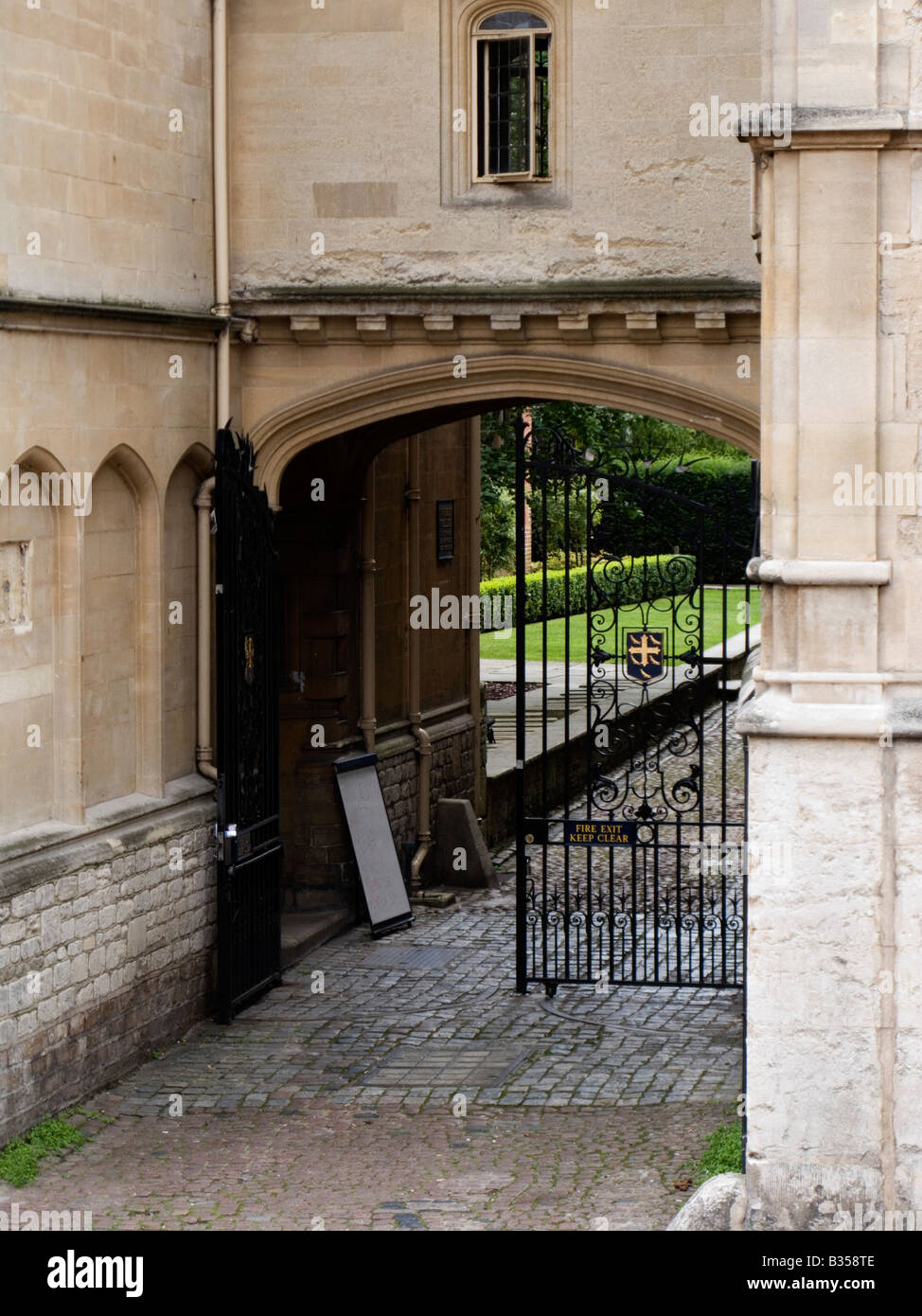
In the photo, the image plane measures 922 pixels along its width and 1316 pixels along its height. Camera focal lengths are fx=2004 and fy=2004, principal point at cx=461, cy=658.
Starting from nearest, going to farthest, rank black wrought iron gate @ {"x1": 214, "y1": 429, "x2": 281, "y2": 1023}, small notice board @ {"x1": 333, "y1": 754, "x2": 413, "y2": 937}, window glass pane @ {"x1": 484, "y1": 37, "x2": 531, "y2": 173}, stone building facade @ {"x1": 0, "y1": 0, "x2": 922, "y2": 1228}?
stone building facade @ {"x1": 0, "y1": 0, "x2": 922, "y2": 1228} → black wrought iron gate @ {"x1": 214, "y1": 429, "x2": 281, "y2": 1023} → window glass pane @ {"x1": 484, "y1": 37, "x2": 531, "y2": 173} → small notice board @ {"x1": 333, "y1": 754, "x2": 413, "y2": 937}

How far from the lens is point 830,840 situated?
714 cm

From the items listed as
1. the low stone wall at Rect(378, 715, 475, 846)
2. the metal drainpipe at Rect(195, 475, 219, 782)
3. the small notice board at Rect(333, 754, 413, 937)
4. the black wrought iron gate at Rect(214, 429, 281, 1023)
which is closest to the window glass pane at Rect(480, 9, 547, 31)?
the black wrought iron gate at Rect(214, 429, 281, 1023)

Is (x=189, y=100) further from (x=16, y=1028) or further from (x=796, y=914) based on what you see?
(x=796, y=914)

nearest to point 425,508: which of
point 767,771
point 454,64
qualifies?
point 454,64

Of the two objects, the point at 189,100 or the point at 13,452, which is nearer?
the point at 13,452

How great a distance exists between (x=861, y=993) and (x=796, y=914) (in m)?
0.36

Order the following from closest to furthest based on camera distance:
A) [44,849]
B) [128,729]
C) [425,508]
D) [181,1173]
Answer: [181,1173] → [44,849] → [128,729] → [425,508]

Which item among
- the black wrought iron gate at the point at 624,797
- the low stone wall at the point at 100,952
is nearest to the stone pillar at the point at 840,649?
the black wrought iron gate at the point at 624,797

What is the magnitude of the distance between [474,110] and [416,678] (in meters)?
5.26

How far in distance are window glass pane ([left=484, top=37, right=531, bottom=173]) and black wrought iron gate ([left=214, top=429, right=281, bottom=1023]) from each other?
2.27 meters

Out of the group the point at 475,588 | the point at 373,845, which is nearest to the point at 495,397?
the point at 373,845

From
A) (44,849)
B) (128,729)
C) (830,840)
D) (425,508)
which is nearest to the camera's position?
(830,840)

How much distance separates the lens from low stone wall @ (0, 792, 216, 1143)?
962 centimetres

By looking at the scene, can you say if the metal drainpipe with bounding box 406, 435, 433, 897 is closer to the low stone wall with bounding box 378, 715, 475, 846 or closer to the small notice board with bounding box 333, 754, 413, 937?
the low stone wall with bounding box 378, 715, 475, 846
